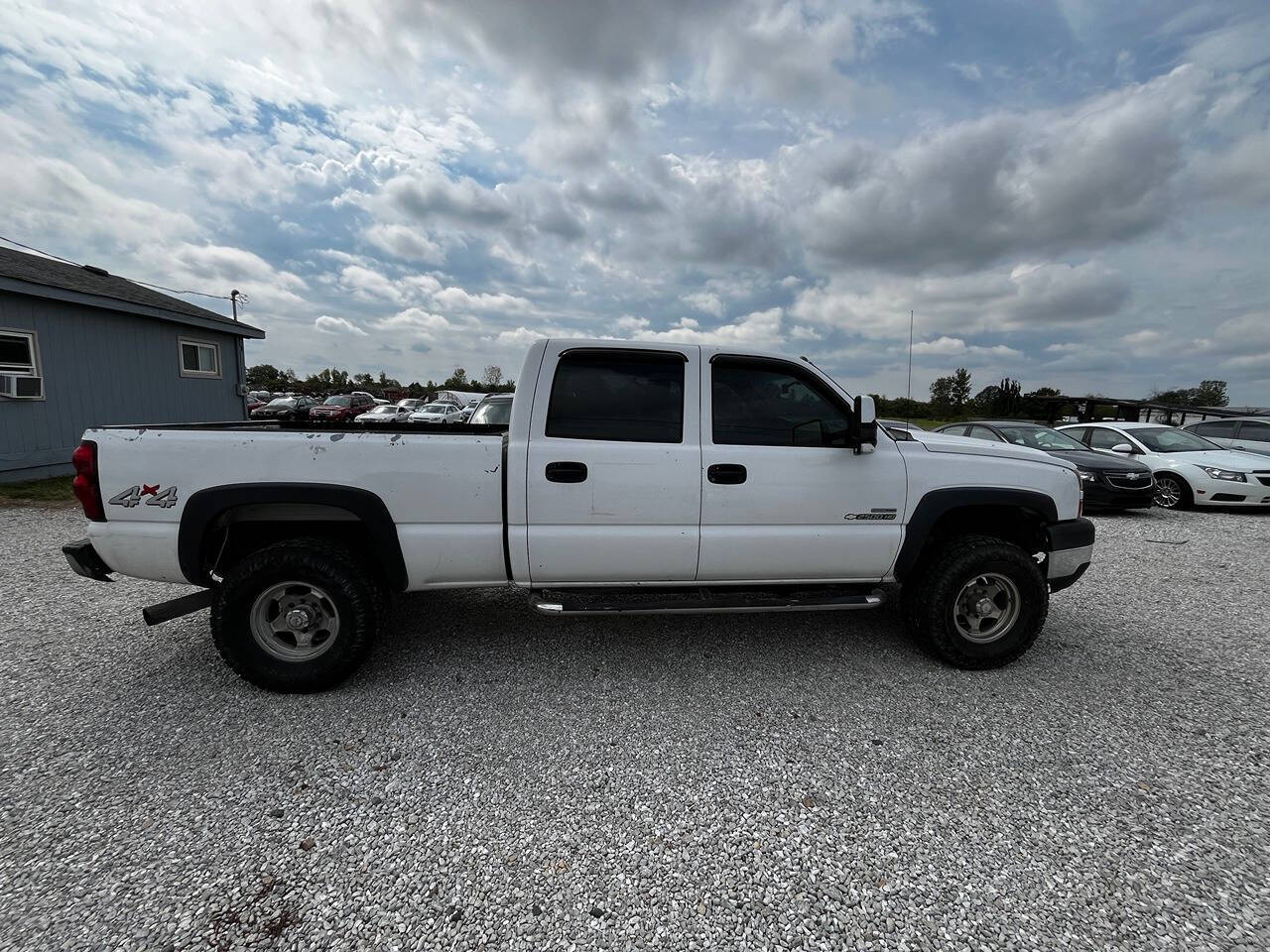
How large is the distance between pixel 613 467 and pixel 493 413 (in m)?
5.77

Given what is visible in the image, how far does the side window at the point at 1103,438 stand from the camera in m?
10.0

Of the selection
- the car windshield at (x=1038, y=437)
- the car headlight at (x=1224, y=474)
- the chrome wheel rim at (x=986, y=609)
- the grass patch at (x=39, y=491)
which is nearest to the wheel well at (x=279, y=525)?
the chrome wheel rim at (x=986, y=609)

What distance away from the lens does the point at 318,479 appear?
292cm

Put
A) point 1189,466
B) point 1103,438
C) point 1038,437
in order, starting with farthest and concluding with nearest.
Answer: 1. point 1103,438
2. point 1038,437
3. point 1189,466

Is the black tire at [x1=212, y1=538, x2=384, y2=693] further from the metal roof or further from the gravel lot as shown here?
the metal roof

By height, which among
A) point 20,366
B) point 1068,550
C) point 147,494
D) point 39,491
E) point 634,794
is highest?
point 20,366

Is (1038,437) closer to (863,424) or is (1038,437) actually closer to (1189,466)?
(1189,466)

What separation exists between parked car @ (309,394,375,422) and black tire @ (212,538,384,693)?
998 inches

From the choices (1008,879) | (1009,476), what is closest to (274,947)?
(1008,879)

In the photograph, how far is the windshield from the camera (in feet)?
27.5

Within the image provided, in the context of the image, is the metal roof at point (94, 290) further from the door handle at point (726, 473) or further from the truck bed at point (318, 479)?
the door handle at point (726, 473)

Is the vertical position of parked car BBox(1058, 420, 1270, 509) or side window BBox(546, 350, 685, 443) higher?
side window BBox(546, 350, 685, 443)

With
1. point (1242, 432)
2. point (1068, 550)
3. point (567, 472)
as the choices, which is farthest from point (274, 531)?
point (1242, 432)

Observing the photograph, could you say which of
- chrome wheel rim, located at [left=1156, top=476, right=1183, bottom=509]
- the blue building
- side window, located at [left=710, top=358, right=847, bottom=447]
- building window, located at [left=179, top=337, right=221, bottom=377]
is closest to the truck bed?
side window, located at [left=710, top=358, right=847, bottom=447]
